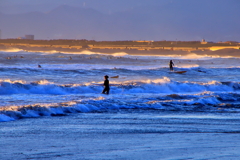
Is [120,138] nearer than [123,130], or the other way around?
[120,138]

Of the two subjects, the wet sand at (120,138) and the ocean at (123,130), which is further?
the ocean at (123,130)

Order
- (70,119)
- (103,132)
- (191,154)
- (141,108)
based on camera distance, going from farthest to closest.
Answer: (141,108) < (70,119) < (103,132) < (191,154)

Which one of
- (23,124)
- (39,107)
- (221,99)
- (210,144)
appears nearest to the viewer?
(210,144)

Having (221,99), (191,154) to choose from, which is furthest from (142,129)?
(221,99)

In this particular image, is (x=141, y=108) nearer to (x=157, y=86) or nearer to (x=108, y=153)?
(x=108, y=153)

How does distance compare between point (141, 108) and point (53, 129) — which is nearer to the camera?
point (53, 129)

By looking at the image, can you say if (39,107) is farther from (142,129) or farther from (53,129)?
(142,129)

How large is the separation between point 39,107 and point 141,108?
4.07 metres

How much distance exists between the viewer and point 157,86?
26.2 metres

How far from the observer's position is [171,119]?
1284 centimetres

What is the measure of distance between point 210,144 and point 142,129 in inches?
95.3

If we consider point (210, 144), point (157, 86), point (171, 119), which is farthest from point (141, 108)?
point (157, 86)

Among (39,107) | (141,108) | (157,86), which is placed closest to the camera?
(39,107)

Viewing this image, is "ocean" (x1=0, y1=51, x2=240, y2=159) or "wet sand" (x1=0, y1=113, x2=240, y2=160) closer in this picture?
"wet sand" (x1=0, y1=113, x2=240, y2=160)
